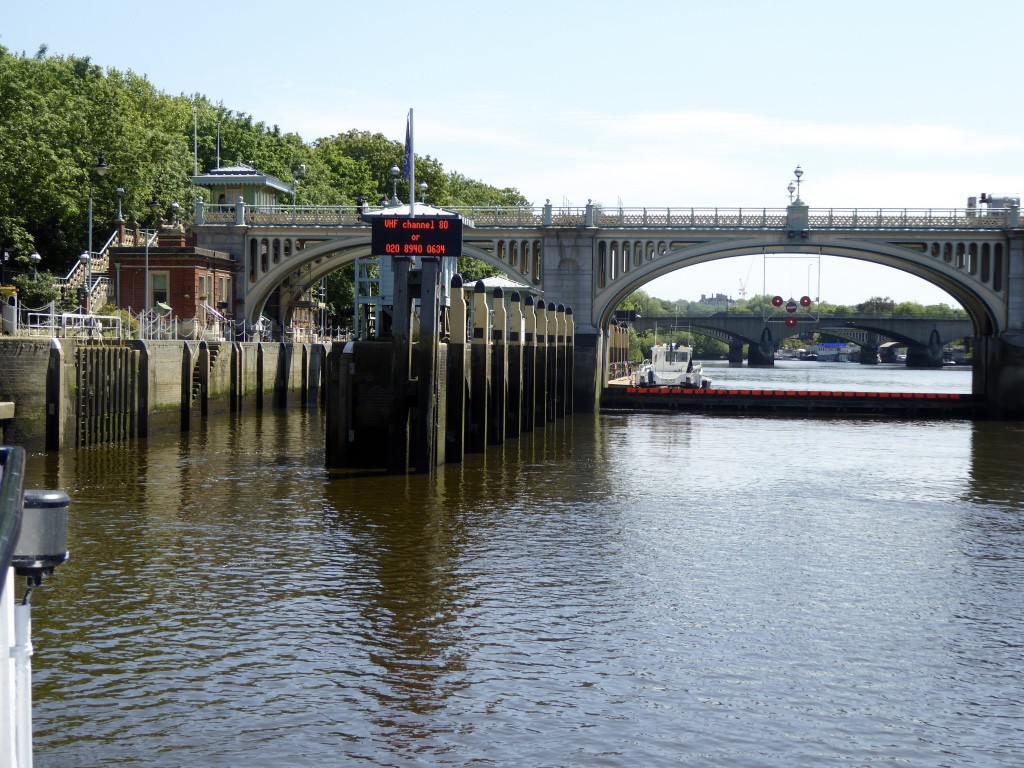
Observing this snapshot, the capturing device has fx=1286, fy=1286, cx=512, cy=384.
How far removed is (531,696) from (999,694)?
18.7 ft

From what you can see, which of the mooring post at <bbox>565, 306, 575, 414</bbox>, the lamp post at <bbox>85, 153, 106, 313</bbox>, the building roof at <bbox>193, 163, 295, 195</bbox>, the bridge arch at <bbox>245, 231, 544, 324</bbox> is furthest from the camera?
the building roof at <bbox>193, 163, 295, 195</bbox>

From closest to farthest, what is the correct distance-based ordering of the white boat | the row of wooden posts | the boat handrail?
the boat handrail < the row of wooden posts < the white boat

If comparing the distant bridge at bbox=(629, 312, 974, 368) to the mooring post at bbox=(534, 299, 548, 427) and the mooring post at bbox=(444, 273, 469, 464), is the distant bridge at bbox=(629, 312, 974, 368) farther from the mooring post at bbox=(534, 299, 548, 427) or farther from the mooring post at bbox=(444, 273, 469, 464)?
the mooring post at bbox=(444, 273, 469, 464)

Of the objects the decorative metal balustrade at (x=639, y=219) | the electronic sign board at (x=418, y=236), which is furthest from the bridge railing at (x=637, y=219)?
the electronic sign board at (x=418, y=236)

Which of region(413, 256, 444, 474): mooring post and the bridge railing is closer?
region(413, 256, 444, 474): mooring post

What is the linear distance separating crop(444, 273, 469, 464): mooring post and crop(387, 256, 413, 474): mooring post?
102 inches

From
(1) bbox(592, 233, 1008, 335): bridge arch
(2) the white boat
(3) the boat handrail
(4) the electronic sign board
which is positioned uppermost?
(1) bbox(592, 233, 1008, 335): bridge arch

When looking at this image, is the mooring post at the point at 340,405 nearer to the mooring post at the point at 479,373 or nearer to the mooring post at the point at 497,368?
the mooring post at the point at 479,373

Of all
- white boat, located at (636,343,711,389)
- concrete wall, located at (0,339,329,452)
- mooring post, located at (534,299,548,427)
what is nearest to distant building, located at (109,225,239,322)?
concrete wall, located at (0,339,329,452)

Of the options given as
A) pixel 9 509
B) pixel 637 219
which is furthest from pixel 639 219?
pixel 9 509

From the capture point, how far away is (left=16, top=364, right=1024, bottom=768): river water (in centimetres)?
1386

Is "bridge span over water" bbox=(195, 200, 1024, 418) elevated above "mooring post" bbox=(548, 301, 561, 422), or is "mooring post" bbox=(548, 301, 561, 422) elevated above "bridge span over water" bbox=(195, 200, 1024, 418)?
"bridge span over water" bbox=(195, 200, 1024, 418)

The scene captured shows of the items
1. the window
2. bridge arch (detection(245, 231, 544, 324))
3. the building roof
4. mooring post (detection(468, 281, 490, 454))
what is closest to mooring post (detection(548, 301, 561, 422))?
bridge arch (detection(245, 231, 544, 324))

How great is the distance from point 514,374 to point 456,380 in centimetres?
1159
